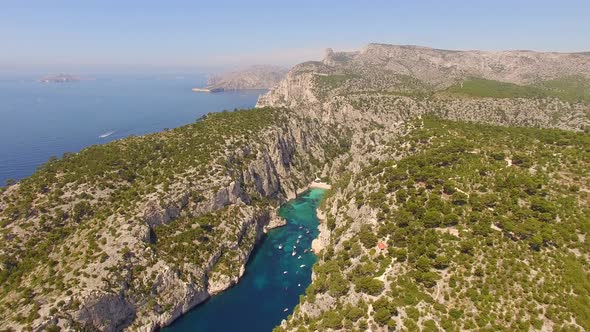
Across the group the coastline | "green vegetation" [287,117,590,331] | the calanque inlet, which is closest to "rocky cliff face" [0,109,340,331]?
the calanque inlet

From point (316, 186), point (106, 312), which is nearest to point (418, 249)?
point (106, 312)

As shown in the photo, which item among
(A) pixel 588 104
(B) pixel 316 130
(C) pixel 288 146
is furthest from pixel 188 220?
(A) pixel 588 104

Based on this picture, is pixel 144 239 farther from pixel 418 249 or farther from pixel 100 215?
pixel 418 249

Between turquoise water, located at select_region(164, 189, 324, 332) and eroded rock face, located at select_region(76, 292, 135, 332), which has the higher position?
eroded rock face, located at select_region(76, 292, 135, 332)

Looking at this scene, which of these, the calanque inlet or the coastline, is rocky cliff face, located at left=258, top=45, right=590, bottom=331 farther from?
the coastline

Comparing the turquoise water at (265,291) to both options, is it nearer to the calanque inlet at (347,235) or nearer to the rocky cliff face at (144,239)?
the calanque inlet at (347,235)

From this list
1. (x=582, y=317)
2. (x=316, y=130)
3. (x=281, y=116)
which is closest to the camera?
(x=582, y=317)

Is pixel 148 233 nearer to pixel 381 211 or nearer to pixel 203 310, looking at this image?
pixel 203 310
